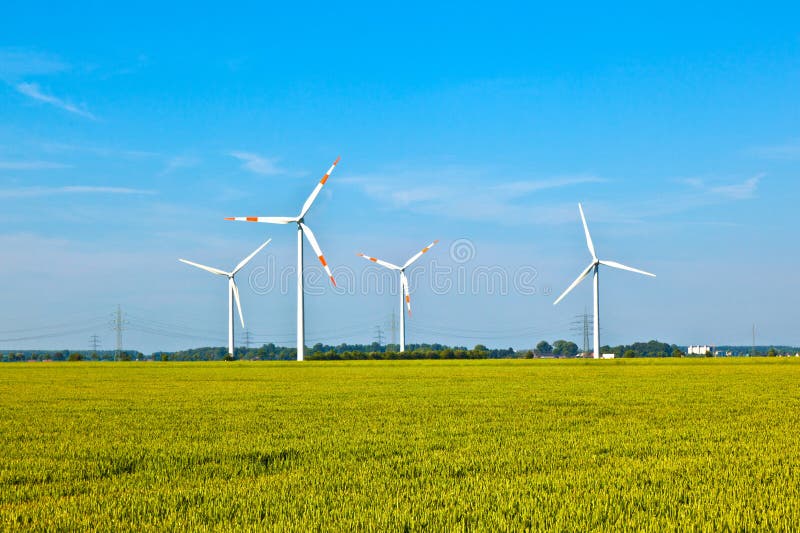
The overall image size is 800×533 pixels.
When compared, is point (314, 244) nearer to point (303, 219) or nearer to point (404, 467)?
point (303, 219)

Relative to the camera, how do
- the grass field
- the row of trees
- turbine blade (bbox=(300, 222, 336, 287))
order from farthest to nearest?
the row of trees
turbine blade (bbox=(300, 222, 336, 287))
the grass field

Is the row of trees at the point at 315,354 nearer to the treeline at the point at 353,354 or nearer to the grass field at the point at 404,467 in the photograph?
the treeline at the point at 353,354

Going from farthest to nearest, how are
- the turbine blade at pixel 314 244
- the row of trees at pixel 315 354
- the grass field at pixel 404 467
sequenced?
the row of trees at pixel 315 354, the turbine blade at pixel 314 244, the grass field at pixel 404 467

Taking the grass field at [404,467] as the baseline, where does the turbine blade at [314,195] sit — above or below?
above

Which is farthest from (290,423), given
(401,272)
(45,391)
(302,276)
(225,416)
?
(401,272)

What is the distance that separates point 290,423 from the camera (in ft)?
70.3

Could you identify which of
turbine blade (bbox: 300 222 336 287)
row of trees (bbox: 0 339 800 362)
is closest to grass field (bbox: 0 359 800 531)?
turbine blade (bbox: 300 222 336 287)

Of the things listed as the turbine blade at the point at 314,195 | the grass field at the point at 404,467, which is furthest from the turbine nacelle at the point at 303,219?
the grass field at the point at 404,467

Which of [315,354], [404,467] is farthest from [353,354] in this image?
[404,467]

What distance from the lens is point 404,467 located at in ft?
44.4

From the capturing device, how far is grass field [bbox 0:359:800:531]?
9773 mm

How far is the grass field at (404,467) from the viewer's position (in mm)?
9773

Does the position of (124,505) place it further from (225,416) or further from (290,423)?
(225,416)

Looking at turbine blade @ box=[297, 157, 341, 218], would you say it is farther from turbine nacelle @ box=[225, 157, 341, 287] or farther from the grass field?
the grass field
